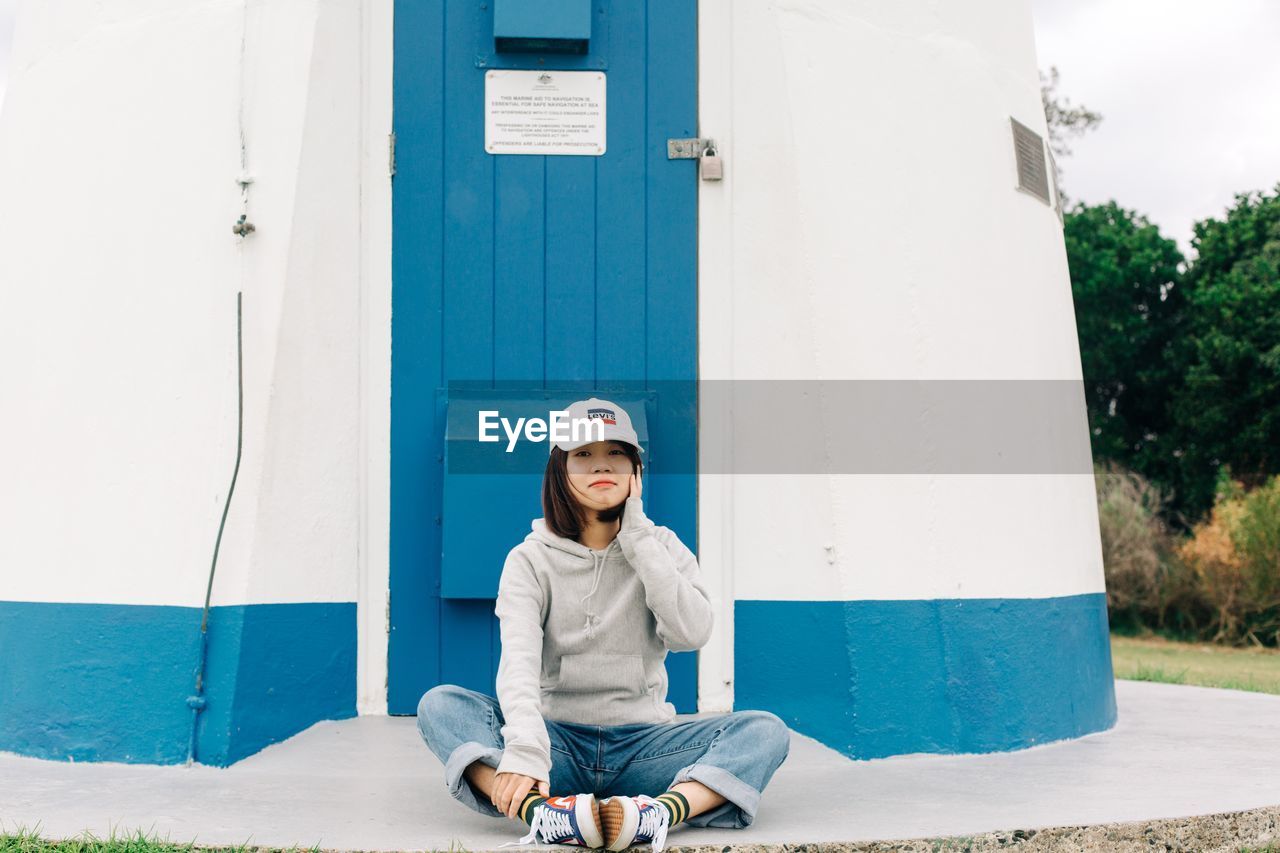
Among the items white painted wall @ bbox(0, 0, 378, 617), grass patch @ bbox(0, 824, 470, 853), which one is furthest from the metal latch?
grass patch @ bbox(0, 824, 470, 853)

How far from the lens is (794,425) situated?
4688 millimetres

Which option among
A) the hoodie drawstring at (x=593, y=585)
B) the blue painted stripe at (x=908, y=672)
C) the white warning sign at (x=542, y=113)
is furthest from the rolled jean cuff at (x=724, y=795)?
the white warning sign at (x=542, y=113)

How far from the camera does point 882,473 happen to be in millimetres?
4594

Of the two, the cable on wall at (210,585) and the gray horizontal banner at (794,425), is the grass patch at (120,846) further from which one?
the gray horizontal banner at (794,425)

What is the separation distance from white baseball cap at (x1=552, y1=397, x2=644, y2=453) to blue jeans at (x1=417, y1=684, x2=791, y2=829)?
2.52 feet

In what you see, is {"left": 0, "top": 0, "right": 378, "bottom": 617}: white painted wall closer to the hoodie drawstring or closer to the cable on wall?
the cable on wall

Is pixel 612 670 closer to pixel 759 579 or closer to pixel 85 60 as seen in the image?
pixel 759 579

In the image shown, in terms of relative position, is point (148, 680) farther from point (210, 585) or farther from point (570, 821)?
point (570, 821)

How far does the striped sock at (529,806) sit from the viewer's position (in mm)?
3172

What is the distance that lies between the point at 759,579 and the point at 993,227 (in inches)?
63.3

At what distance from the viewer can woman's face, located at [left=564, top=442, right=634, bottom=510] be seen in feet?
11.5

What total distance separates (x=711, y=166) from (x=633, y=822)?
104 inches

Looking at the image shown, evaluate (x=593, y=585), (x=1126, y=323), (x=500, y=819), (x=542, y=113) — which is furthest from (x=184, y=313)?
(x=1126, y=323)

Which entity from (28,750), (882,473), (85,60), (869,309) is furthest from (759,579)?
(85,60)
